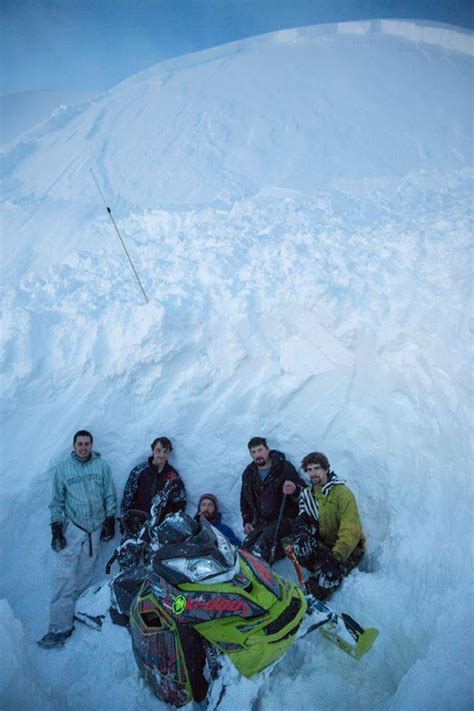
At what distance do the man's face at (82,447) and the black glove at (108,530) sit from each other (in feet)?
2.53

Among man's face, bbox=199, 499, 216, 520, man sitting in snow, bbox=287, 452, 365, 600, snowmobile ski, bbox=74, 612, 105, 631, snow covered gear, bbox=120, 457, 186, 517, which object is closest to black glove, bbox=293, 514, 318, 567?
man sitting in snow, bbox=287, 452, 365, 600

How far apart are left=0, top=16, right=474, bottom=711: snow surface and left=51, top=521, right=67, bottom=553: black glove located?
0.41 m

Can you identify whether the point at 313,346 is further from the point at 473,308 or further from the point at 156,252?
the point at 156,252

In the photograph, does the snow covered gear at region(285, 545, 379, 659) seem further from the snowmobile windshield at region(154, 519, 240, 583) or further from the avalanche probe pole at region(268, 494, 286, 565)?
the avalanche probe pole at region(268, 494, 286, 565)

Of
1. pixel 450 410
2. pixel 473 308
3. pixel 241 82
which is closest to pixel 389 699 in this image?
pixel 450 410

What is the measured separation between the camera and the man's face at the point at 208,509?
4.63 m

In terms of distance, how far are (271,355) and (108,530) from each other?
9.98 feet

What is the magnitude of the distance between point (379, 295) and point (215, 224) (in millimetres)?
3485

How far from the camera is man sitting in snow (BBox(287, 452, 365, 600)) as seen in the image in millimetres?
3672

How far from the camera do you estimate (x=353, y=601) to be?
3.72m

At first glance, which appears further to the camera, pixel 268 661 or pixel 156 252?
pixel 156 252

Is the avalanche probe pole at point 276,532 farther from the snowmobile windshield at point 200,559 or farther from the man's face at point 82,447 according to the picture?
the man's face at point 82,447

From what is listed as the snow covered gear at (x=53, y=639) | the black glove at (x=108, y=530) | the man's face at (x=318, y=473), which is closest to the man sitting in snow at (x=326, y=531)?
the man's face at (x=318, y=473)

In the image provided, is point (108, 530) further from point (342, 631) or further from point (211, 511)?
point (342, 631)
